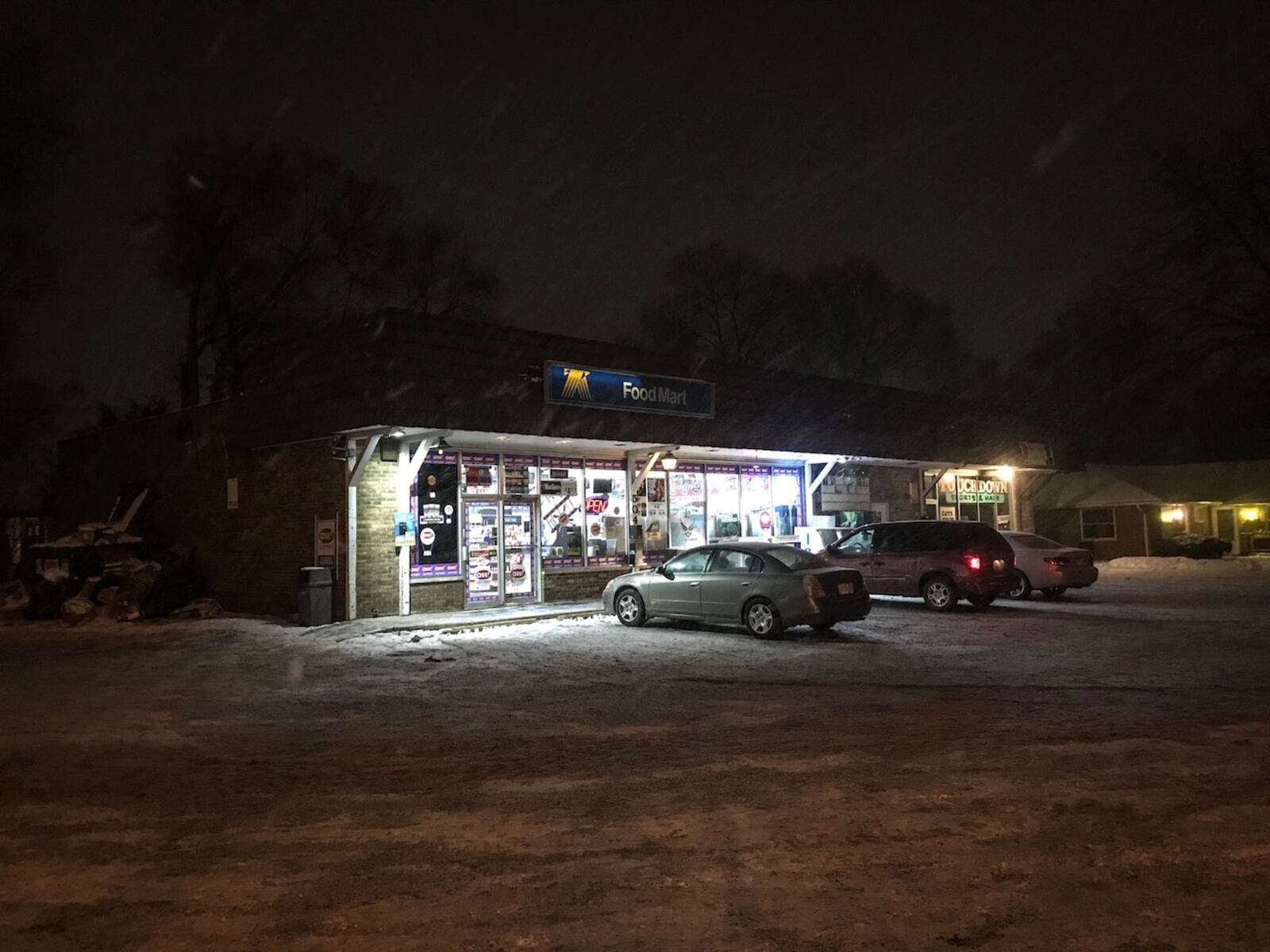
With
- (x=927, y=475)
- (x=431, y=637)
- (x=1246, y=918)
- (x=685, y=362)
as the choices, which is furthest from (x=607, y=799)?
(x=927, y=475)

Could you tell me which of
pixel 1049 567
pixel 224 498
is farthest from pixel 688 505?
pixel 224 498

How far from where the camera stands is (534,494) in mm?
19422

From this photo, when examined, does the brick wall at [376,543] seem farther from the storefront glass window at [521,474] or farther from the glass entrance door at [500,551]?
the storefront glass window at [521,474]

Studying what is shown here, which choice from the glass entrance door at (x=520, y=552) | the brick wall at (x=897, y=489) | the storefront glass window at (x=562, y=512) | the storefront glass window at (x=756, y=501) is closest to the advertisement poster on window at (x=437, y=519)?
the glass entrance door at (x=520, y=552)

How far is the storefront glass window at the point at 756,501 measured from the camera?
77.9 feet

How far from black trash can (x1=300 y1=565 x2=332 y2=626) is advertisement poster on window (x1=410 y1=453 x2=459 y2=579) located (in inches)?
66.1

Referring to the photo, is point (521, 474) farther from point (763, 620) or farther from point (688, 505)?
point (763, 620)

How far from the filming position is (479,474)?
18656 mm

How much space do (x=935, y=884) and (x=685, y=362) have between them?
16282mm

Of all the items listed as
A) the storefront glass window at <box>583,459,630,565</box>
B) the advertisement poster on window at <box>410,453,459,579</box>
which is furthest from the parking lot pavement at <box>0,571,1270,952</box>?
the storefront glass window at <box>583,459,630,565</box>

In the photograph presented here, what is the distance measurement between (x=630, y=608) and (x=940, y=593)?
6.07 meters

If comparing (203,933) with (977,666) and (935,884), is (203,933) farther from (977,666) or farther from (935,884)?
(977,666)

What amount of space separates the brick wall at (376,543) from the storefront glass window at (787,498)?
34.9ft

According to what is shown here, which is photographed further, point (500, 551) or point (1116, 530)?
point (1116, 530)
